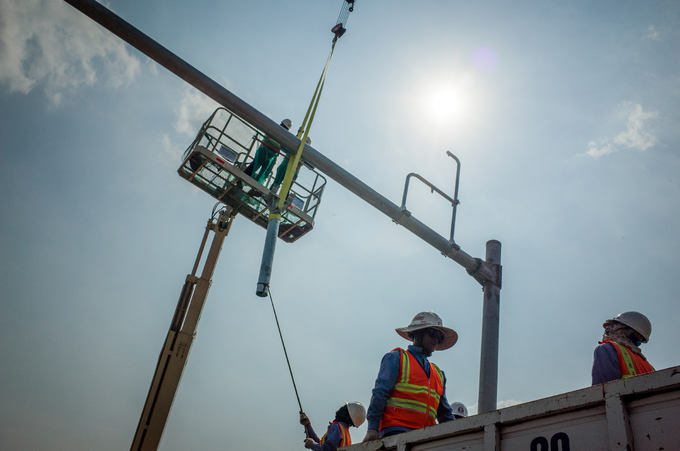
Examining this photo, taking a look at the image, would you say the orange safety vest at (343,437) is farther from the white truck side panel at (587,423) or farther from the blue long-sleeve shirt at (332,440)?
the white truck side panel at (587,423)

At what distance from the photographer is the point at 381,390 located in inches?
163

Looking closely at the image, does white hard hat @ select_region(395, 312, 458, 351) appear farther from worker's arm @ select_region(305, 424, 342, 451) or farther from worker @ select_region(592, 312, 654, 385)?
worker's arm @ select_region(305, 424, 342, 451)

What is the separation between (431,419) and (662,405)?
2218 mm

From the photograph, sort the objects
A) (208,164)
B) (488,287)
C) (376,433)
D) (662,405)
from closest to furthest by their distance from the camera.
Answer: (662,405)
(376,433)
(488,287)
(208,164)

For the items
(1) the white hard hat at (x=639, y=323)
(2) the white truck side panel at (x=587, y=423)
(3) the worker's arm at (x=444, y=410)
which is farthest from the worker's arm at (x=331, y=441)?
(1) the white hard hat at (x=639, y=323)

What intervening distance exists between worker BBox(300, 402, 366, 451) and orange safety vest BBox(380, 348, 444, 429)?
1487 mm

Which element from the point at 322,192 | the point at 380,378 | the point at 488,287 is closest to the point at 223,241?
the point at 322,192

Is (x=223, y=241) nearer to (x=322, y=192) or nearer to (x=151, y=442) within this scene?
(x=322, y=192)

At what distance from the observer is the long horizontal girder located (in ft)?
20.0

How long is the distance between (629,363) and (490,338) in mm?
3669

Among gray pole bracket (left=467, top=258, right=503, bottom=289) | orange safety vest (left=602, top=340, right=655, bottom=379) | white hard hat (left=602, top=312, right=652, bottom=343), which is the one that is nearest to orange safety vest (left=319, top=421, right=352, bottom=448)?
orange safety vest (left=602, top=340, right=655, bottom=379)

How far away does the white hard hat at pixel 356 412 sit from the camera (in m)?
6.17

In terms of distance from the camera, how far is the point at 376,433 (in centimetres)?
404

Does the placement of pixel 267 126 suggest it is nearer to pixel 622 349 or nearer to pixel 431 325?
pixel 431 325
